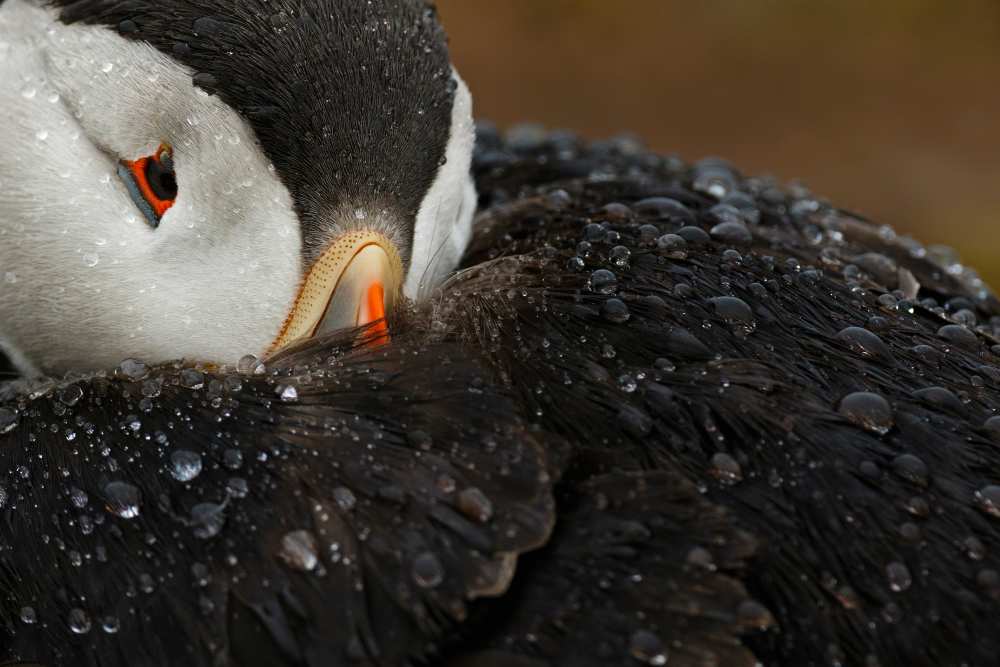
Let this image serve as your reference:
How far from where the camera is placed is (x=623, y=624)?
1407mm

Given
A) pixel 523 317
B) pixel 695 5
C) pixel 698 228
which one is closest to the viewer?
pixel 523 317

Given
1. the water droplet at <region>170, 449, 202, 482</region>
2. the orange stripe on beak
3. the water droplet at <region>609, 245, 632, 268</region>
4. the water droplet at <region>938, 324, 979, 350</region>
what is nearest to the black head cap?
the orange stripe on beak

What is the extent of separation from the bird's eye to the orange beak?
247mm

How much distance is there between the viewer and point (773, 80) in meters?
6.37

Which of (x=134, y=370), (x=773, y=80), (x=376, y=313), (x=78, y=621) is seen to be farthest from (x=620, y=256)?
(x=773, y=80)

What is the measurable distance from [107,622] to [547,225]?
898 mm

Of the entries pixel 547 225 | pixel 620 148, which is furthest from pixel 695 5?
pixel 547 225

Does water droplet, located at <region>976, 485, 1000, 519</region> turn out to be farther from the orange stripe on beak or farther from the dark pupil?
the dark pupil

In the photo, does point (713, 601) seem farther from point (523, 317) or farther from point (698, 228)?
point (698, 228)

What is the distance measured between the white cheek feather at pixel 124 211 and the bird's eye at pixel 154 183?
1cm

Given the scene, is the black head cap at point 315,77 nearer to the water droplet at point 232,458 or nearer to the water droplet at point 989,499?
the water droplet at point 232,458

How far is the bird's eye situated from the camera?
1956 millimetres

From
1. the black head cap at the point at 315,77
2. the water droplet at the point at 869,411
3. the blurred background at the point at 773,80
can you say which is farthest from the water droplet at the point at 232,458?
the blurred background at the point at 773,80

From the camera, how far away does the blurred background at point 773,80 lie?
19.6 feet
